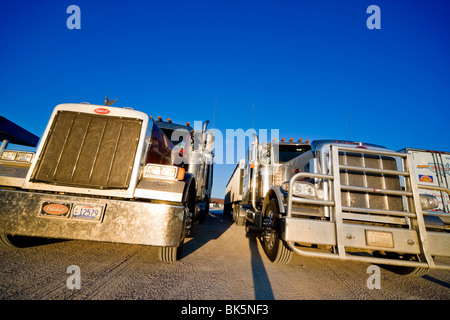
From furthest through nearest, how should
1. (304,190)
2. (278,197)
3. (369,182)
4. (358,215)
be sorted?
(278,197), (369,182), (304,190), (358,215)

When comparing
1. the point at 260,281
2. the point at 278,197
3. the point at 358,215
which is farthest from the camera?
the point at 278,197

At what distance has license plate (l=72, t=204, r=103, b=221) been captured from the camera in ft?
6.63

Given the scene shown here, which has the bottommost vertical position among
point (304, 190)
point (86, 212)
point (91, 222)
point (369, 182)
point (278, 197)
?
point (91, 222)

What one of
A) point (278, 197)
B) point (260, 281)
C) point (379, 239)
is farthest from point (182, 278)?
point (379, 239)

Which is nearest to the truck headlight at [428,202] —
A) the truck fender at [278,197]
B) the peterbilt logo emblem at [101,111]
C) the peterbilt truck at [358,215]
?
the peterbilt truck at [358,215]

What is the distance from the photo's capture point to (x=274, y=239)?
300 cm

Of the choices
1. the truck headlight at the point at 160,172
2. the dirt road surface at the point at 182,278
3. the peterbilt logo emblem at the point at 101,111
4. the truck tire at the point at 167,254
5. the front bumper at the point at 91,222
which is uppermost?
the peterbilt logo emblem at the point at 101,111

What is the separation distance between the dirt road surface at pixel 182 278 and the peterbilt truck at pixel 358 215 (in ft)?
1.15

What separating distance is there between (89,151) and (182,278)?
2.04 meters

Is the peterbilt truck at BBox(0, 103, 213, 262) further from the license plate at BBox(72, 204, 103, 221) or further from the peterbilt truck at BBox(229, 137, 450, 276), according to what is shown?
the peterbilt truck at BBox(229, 137, 450, 276)

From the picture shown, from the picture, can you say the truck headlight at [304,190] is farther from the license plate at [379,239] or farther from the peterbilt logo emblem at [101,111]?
the peterbilt logo emblem at [101,111]

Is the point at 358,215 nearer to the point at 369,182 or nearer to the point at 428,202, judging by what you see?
the point at 369,182

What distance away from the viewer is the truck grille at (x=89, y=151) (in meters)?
2.33
